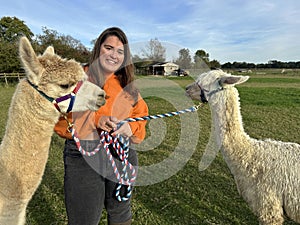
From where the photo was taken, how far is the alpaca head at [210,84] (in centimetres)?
204

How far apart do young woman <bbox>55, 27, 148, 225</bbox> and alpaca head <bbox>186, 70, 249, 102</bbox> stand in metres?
0.66

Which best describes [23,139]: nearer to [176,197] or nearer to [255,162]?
[255,162]

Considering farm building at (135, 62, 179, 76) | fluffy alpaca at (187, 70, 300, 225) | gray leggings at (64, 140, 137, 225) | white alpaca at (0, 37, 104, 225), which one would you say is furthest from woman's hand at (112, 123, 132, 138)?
fluffy alpaca at (187, 70, 300, 225)

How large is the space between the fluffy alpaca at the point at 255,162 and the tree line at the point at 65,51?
0.56 m

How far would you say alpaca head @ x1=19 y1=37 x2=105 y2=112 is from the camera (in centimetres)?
140

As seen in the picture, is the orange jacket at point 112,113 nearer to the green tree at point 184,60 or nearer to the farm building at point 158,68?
the farm building at point 158,68

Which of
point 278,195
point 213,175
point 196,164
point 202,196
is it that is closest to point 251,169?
point 278,195

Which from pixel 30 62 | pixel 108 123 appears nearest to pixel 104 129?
pixel 108 123

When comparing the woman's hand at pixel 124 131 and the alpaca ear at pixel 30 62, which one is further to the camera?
the woman's hand at pixel 124 131

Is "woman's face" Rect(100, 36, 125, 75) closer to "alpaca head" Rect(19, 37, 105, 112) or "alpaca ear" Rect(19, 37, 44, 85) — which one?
"alpaca head" Rect(19, 37, 105, 112)

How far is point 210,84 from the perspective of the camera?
2.21m

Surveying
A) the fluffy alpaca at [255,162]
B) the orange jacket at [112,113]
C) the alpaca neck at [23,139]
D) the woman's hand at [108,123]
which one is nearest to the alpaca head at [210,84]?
the fluffy alpaca at [255,162]

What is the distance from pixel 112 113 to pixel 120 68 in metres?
0.32

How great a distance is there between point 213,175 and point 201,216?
1.05 metres
